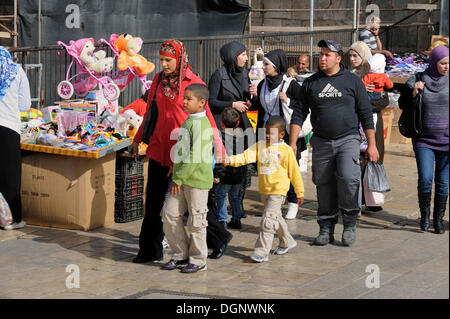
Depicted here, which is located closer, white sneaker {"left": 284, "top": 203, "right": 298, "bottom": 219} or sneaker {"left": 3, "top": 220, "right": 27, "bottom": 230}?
sneaker {"left": 3, "top": 220, "right": 27, "bottom": 230}

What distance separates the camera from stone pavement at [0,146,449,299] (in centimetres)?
Answer: 667

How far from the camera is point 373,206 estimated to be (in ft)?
32.4

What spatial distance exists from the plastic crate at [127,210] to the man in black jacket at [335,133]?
203 centimetres

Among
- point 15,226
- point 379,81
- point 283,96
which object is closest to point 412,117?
point 379,81

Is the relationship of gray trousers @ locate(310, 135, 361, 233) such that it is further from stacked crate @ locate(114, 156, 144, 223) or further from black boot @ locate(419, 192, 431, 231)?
stacked crate @ locate(114, 156, 144, 223)

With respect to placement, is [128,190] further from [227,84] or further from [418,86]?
[418,86]

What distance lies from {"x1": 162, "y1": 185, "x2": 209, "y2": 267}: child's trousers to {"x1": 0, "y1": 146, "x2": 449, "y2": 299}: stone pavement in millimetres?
209

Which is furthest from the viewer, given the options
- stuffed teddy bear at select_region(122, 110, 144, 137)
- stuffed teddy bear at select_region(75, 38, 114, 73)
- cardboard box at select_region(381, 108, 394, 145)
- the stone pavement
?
cardboard box at select_region(381, 108, 394, 145)

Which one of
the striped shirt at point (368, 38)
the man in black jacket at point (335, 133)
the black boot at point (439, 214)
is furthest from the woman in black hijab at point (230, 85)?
the striped shirt at point (368, 38)

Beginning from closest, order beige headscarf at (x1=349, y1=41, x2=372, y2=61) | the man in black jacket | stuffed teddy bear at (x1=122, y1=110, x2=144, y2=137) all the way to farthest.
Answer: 1. the man in black jacket
2. beige headscarf at (x1=349, y1=41, x2=372, y2=61)
3. stuffed teddy bear at (x1=122, y1=110, x2=144, y2=137)

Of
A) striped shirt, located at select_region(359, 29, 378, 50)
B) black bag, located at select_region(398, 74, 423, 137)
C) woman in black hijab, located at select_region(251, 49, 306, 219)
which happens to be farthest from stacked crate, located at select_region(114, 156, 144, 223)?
striped shirt, located at select_region(359, 29, 378, 50)
